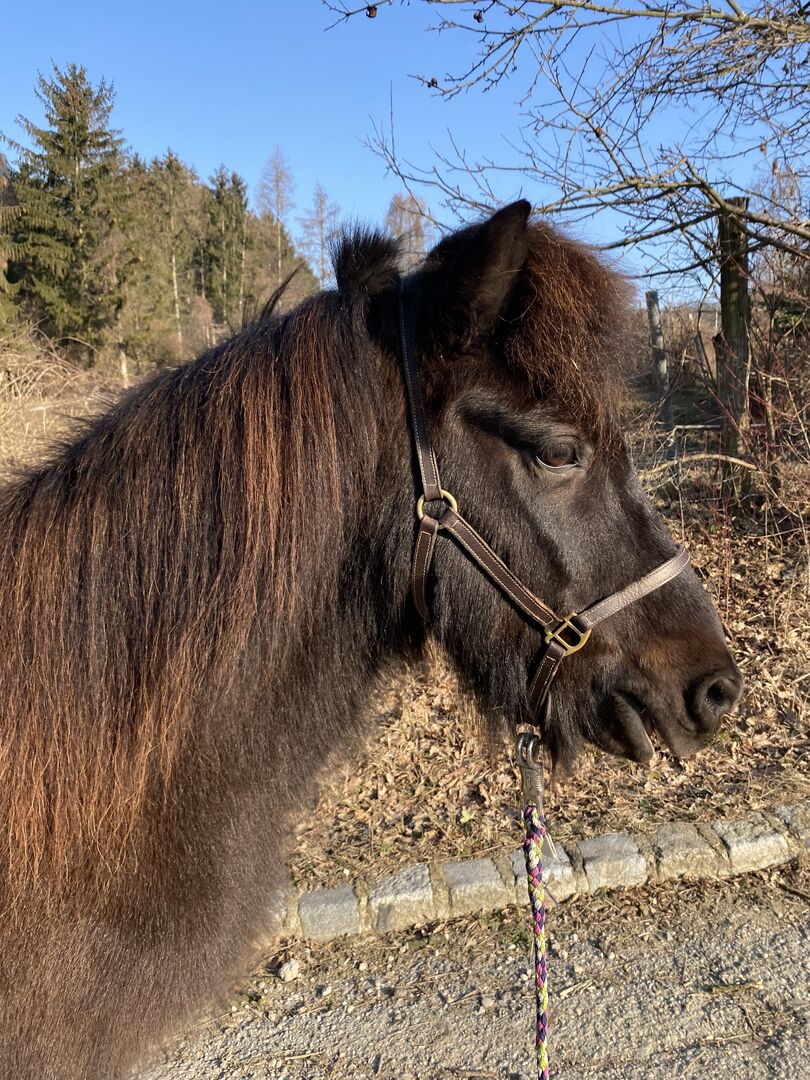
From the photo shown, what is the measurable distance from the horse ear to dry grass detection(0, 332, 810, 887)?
104 centimetres

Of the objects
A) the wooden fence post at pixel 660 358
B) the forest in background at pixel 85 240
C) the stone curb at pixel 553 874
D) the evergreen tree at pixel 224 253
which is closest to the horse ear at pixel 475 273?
the stone curb at pixel 553 874

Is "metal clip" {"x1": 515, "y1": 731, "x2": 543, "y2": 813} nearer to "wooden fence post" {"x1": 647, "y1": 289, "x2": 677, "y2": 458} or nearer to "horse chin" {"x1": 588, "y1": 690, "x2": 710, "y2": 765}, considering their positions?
"horse chin" {"x1": 588, "y1": 690, "x2": 710, "y2": 765}

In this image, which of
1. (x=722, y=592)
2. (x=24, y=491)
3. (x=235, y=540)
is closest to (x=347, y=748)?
(x=235, y=540)

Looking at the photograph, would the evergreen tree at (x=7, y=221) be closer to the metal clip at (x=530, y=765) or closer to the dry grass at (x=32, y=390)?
the dry grass at (x=32, y=390)

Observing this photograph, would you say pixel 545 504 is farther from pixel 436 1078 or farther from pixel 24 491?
pixel 436 1078

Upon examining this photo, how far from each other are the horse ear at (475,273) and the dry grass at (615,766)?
104cm

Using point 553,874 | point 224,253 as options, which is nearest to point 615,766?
point 553,874

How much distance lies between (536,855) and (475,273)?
132cm

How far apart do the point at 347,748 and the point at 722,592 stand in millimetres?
4337

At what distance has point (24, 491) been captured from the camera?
1.41 meters

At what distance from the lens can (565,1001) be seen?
245 centimetres

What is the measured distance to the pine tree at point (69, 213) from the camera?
2430 centimetres

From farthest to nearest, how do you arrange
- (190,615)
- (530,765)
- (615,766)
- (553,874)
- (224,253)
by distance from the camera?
(224,253), (615,766), (553,874), (530,765), (190,615)

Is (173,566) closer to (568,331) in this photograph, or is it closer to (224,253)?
(568,331)
